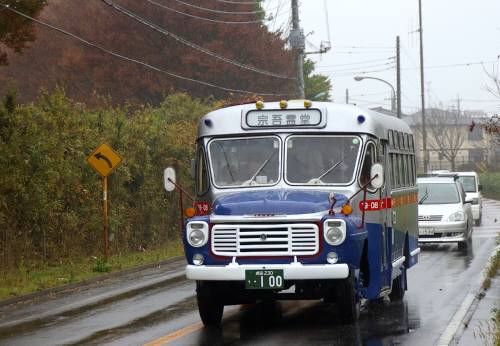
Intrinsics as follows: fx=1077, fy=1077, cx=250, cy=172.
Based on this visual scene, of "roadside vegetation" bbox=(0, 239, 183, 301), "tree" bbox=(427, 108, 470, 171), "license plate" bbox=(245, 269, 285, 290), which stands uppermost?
"tree" bbox=(427, 108, 470, 171)

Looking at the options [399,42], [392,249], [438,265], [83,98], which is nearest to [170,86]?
[83,98]

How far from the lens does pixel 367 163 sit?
13.6m

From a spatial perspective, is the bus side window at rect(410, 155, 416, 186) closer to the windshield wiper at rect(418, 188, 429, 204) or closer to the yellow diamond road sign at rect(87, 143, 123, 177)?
the yellow diamond road sign at rect(87, 143, 123, 177)

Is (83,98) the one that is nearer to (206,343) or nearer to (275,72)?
(275,72)

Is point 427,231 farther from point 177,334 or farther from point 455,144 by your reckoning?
point 455,144

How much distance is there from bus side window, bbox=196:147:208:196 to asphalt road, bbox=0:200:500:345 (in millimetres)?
1707

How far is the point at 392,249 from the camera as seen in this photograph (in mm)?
15008

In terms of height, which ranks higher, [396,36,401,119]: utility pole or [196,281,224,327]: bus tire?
[396,36,401,119]: utility pole

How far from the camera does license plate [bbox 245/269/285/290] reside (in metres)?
12.1

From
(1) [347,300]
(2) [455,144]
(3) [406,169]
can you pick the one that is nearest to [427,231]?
(3) [406,169]

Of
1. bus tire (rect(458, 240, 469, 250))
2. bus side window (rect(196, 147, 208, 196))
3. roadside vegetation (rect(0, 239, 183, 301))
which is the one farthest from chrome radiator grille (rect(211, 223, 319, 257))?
bus tire (rect(458, 240, 469, 250))

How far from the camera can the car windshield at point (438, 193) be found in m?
28.3

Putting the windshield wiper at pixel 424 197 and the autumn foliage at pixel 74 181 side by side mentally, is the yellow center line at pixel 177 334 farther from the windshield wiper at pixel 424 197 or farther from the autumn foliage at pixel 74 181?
the windshield wiper at pixel 424 197

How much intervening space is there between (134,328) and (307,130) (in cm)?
328
